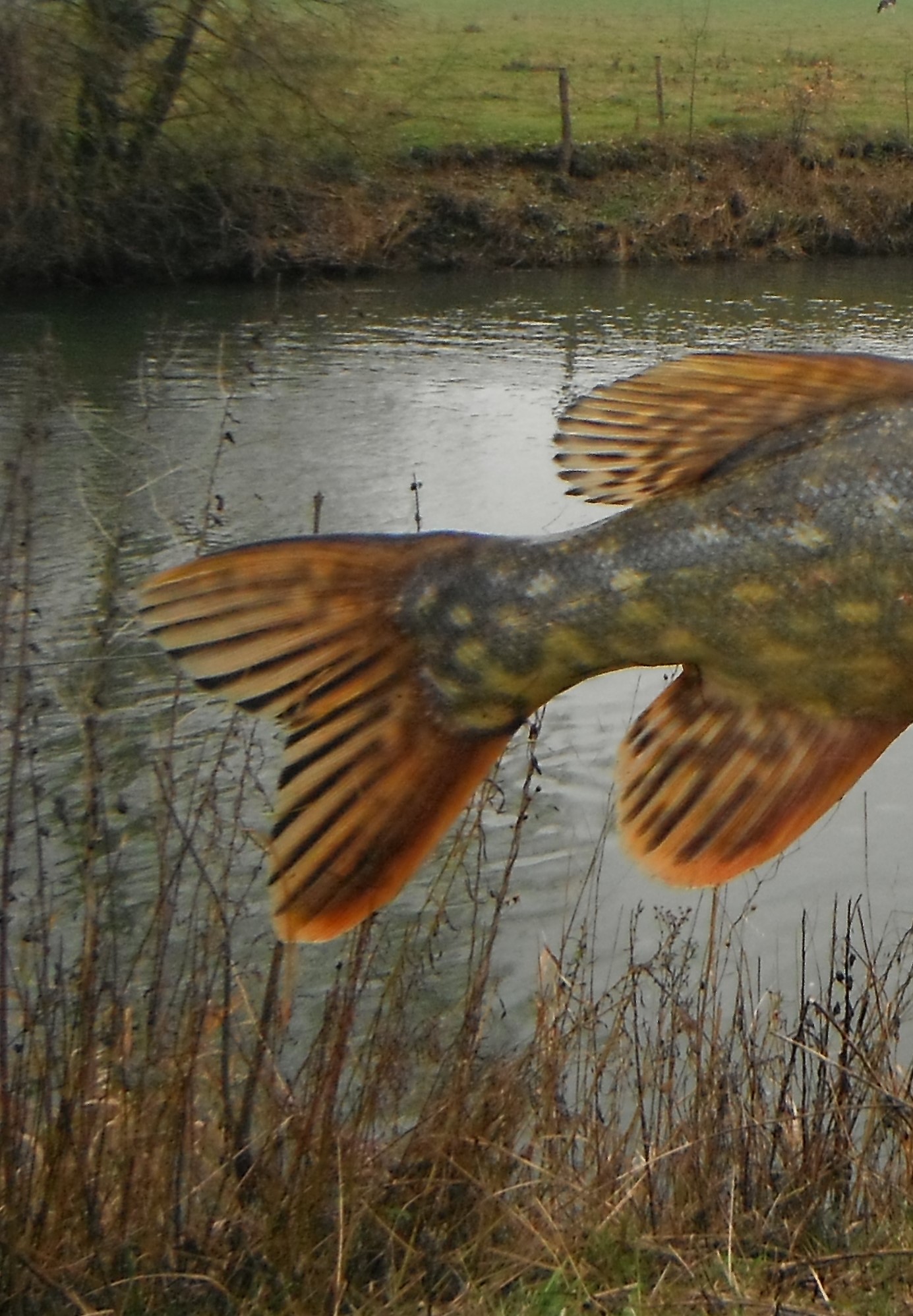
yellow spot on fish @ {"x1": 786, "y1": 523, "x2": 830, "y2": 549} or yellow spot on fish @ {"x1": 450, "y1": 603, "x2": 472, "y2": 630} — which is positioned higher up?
yellow spot on fish @ {"x1": 786, "y1": 523, "x2": 830, "y2": 549}

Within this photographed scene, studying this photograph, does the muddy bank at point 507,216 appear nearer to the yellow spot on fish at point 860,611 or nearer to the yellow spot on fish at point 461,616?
the yellow spot on fish at point 461,616

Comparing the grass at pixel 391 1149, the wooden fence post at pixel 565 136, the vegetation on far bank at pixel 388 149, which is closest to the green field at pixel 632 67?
the vegetation on far bank at pixel 388 149

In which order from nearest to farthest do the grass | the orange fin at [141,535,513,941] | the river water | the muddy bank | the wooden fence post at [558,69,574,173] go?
the orange fin at [141,535,513,941], the grass, the river water, the muddy bank, the wooden fence post at [558,69,574,173]

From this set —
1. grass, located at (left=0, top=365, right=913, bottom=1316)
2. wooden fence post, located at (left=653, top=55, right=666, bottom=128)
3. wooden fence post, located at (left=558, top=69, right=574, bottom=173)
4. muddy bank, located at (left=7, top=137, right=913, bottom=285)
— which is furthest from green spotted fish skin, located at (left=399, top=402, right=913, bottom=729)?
wooden fence post, located at (left=653, top=55, right=666, bottom=128)

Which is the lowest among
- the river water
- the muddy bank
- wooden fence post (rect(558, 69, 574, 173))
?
the river water

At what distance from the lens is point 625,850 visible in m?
1.72

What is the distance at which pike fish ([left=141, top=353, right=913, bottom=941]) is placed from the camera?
1.59 metres

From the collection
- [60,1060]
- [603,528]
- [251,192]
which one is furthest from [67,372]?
[603,528]

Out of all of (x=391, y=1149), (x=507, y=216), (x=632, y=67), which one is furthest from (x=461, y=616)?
(x=632, y=67)

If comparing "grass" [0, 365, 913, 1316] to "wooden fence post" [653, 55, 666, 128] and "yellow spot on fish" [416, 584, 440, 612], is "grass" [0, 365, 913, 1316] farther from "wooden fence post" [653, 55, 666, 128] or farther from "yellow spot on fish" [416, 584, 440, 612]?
"wooden fence post" [653, 55, 666, 128]

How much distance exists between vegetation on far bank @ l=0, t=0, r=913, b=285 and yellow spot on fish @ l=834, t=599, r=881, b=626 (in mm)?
19164

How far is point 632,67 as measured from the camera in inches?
1292

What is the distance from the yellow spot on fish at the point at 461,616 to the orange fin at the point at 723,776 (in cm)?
19

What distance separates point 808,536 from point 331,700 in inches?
18.2
